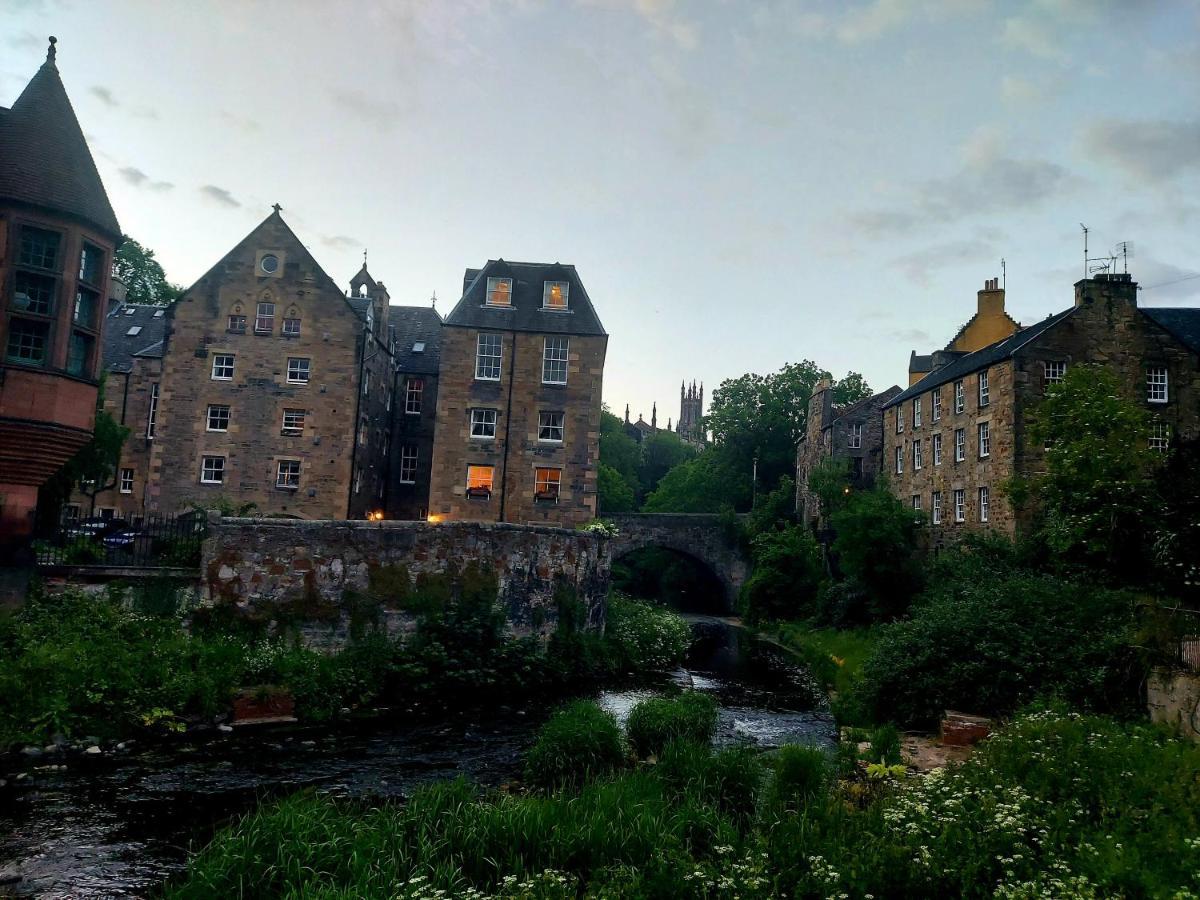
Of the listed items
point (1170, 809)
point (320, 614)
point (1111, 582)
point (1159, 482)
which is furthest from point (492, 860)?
point (1159, 482)

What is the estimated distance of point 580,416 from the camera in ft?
112

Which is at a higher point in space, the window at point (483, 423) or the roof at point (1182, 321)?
the roof at point (1182, 321)

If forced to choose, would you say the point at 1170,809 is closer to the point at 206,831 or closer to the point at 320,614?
the point at 206,831

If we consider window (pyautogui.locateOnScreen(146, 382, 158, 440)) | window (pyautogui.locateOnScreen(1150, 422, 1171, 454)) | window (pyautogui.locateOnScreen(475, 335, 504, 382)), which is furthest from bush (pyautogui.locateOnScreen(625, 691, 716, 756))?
window (pyautogui.locateOnScreen(146, 382, 158, 440))

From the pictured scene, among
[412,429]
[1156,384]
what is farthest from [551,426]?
[1156,384]

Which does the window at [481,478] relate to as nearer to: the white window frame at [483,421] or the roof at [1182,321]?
the white window frame at [483,421]

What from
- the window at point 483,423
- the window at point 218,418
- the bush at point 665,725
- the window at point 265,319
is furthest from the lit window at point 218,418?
the bush at point 665,725

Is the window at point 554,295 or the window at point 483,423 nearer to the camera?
the window at point 483,423

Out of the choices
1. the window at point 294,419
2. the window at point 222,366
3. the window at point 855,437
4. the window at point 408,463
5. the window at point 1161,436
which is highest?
the window at point 855,437

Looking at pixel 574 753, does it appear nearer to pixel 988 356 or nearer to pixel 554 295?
pixel 554 295

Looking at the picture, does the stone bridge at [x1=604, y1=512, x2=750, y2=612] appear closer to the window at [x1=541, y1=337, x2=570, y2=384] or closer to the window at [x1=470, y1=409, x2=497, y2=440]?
the window at [x1=541, y1=337, x2=570, y2=384]

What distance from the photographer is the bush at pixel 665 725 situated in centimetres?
1503

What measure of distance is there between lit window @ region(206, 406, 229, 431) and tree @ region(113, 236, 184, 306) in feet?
75.1

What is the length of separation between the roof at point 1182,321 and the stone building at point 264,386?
3162 centimetres
